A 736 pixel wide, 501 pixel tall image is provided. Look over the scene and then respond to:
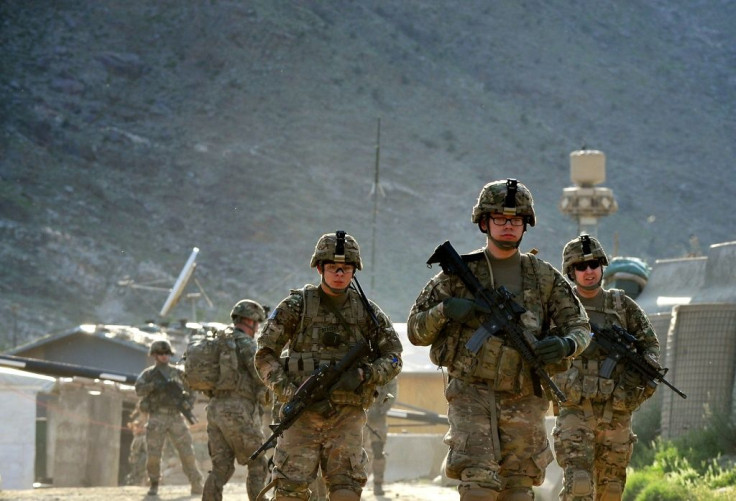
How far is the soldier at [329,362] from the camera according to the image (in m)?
9.25

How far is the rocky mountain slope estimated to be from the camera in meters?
68.4

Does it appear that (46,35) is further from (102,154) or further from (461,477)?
(461,477)

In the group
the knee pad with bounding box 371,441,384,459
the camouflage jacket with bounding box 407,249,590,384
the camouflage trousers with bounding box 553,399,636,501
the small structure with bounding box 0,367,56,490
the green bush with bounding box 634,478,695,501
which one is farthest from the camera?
the small structure with bounding box 0,367,56,490

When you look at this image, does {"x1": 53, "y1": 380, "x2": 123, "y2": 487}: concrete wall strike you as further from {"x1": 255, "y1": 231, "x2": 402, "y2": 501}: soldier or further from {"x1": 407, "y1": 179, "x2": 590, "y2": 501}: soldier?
{"x1": 407, "y1": 179, "x2": 590, "y2": 501}: soldier

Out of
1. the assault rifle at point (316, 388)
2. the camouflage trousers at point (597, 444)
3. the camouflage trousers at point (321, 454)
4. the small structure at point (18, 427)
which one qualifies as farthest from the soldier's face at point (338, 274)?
the small structure at point (18, 427)

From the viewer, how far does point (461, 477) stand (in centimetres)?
823

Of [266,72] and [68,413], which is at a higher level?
[266,72]

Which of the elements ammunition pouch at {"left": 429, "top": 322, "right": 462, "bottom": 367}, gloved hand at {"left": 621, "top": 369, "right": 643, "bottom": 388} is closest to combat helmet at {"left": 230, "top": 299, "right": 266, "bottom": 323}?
gloved hand at {"left": 621, "top": 369, "right": 643, "bottom": 388}

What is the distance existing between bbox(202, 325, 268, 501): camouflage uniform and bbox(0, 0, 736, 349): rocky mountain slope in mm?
46110

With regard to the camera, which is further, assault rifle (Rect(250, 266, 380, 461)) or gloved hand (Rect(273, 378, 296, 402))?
gloved hand (Rect(273, 378, 296, 402))

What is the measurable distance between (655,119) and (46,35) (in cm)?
3475

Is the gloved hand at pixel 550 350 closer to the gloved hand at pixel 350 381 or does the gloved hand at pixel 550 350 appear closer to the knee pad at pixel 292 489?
the gloved hand at pixel 350 381

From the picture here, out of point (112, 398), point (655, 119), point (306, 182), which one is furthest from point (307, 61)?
point (112, 398)

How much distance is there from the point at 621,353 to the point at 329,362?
2.15 m
